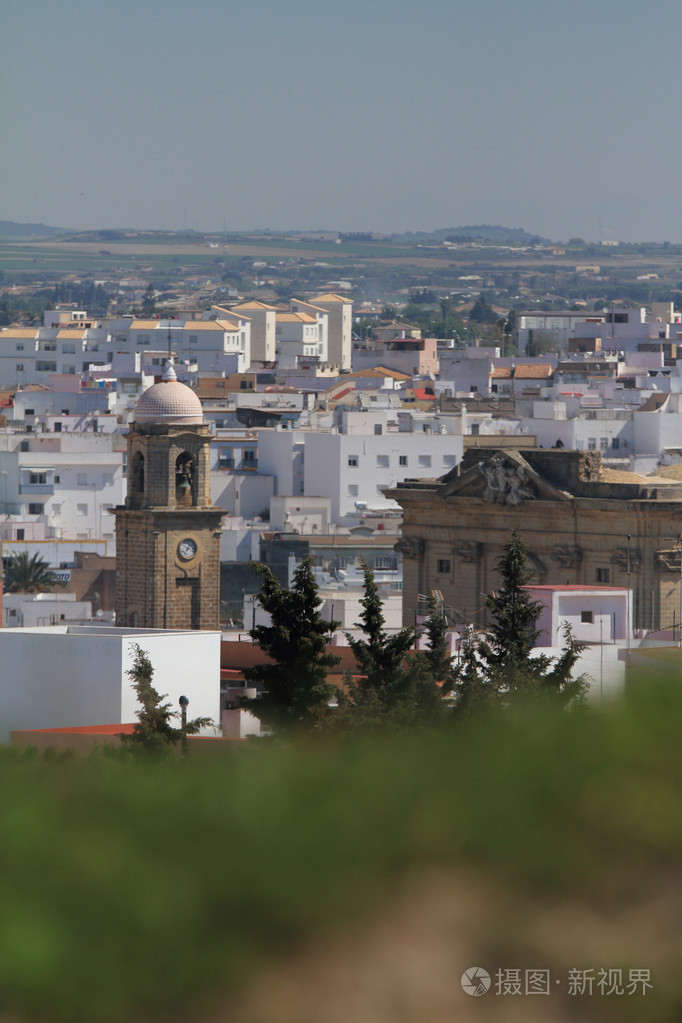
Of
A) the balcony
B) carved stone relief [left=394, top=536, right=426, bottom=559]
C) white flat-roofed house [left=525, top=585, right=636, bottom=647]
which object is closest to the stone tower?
carved stone relief [left=394, top=536, right=426, bottom=559]

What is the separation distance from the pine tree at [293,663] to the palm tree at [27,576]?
25.6 m

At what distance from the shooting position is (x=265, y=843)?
160 inches

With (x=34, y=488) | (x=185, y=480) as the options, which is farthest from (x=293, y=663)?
(x=34, y=488)

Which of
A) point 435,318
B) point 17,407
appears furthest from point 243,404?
point 435,318

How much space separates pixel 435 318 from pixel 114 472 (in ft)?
401

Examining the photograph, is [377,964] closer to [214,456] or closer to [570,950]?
[570,950]

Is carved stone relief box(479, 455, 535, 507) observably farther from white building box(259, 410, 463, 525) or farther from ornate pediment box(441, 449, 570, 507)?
white building box(259, 410, 463, 525)

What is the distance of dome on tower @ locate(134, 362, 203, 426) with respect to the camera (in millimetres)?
32062

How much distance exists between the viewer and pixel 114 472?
5159 cm

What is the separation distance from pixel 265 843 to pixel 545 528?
28467 millimetres

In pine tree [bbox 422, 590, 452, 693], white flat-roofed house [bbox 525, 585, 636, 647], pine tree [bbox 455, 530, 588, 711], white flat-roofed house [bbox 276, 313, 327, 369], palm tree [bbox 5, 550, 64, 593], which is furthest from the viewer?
white flat-roofed house [bbox 276, 313, 327, 369]

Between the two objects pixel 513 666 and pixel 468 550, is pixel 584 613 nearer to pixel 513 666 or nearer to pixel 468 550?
pixel 468 550

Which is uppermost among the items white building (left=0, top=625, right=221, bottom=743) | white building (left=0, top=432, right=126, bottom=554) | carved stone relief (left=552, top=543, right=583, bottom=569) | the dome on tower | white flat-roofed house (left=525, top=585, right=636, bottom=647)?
the dome on tower

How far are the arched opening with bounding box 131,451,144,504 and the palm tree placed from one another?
9.12 metres
